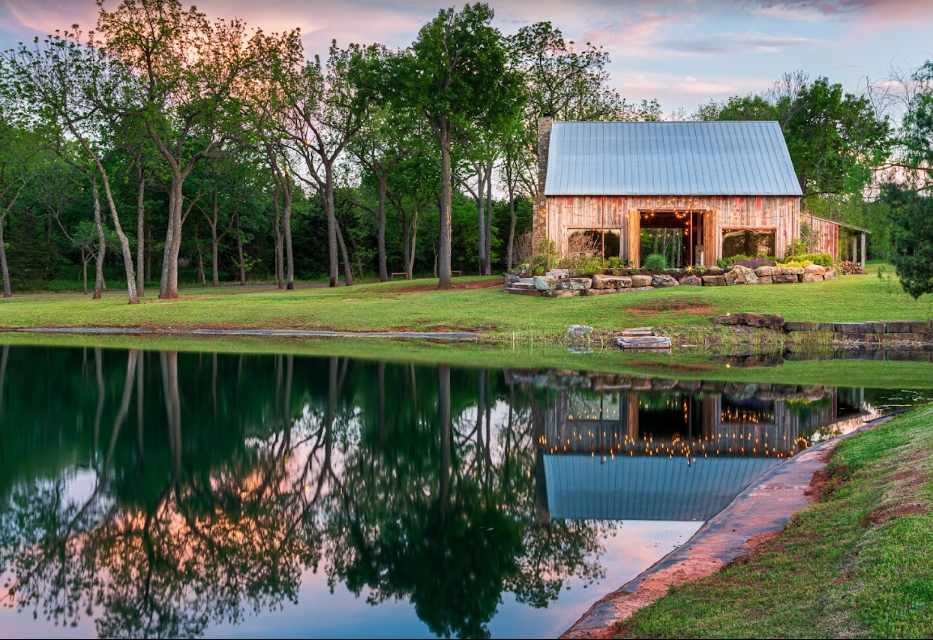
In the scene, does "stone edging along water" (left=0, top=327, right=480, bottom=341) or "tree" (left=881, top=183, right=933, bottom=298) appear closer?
"tree" (left=881, top=183, right=933, bottom=298)

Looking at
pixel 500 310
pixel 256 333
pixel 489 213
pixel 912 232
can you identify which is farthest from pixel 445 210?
pixel 912 232

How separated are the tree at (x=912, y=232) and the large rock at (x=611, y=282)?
19.4m

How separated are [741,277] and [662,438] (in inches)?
886

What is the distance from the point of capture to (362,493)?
33.9ft

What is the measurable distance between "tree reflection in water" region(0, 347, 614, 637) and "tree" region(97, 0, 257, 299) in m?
25.2

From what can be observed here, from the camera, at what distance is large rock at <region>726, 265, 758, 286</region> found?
112 feet

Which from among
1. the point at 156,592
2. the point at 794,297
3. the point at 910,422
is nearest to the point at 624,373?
the point at 910,422

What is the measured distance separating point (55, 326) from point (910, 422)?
31.7 metres

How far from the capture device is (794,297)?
3009cm

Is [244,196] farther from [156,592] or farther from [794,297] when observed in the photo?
[156,592]

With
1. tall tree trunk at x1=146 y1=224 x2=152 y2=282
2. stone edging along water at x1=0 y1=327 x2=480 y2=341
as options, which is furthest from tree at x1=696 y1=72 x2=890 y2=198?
tall tree trunk at x1=146 y1=224 x2=152 y2=282

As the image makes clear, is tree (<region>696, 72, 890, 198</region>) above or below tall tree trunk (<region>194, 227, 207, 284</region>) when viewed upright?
above

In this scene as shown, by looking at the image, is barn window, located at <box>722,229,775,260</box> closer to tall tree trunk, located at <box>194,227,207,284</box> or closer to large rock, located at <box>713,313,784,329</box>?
large rock, located at <box>713,313,784,329</box>

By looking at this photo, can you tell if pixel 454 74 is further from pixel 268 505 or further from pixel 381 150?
pixel 268 505
